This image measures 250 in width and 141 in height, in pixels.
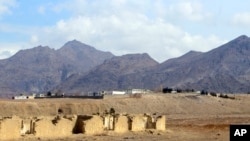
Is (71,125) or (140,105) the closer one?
(71,125)

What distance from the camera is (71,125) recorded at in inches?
1294

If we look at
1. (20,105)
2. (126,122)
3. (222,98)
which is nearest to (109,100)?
(20,105)

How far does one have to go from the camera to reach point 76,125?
33.6 m

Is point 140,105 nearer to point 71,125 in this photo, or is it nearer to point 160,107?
point 160,107

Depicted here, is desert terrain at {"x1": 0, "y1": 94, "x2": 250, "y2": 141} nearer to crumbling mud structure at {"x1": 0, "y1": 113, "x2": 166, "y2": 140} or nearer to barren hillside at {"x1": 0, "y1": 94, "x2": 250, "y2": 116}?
barren hillside at {"x1": 0, "y1": 94, "x2": 250, "y2": 116}

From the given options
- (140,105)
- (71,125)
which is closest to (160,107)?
(140,105)

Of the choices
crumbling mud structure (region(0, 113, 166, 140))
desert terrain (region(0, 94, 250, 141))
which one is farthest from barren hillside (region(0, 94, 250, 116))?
crumbling mud structure (region(0, 113, 166, 140))

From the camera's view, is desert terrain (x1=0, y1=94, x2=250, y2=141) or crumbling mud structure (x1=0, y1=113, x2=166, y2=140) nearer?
crumbling mud structure (x1=0, y1=113, x2=166, y2=140)

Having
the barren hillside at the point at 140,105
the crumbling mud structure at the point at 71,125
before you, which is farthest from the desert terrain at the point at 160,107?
the crumbling mud structure at the point at 71,125

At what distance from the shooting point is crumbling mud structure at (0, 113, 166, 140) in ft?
94.9

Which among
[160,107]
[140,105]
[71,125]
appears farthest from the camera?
[160,107]

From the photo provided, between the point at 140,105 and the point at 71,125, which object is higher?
the point at 140,105

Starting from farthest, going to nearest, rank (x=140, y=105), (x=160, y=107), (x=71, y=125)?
(x=160, y=107) → (x=140, y=105) → (x=71, y=125)

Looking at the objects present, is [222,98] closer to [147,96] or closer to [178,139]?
[147,96]
